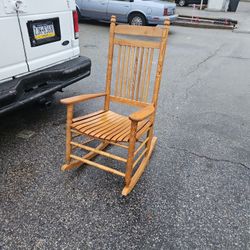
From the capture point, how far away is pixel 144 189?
2.20m

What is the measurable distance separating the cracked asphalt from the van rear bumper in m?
0.50

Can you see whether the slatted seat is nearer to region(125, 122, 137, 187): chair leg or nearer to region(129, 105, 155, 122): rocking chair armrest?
region(125, 122, 137, 187): chair leg

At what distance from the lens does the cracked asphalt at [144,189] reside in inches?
70.2

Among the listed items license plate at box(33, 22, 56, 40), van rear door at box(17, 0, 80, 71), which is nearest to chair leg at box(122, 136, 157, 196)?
van rear door at box(17, 0, 80, 71)

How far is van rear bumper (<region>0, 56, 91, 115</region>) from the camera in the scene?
2324mm

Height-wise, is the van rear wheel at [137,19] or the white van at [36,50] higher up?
the white van at [36,50]

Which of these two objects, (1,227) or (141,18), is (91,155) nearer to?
(1,227)

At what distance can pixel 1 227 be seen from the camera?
71.2 inches

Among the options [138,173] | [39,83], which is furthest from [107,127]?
[39,83]

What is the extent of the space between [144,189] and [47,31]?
197 cm

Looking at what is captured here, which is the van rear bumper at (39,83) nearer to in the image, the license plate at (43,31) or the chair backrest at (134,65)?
the license plate at (43,31)

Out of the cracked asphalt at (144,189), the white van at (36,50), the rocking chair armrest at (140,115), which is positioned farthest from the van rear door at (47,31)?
the rocking chair armrest at (140,115)

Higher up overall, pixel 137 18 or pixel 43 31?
pixel 43 31

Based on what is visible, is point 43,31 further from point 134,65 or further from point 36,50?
point 134,65
